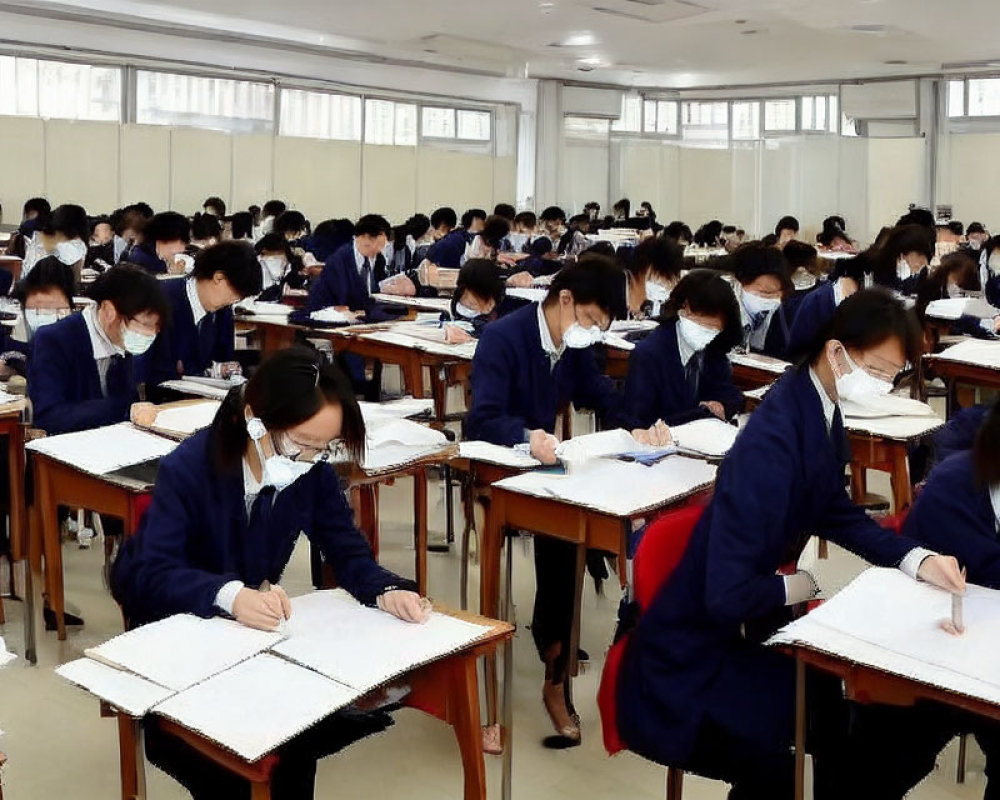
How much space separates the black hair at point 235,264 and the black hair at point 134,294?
74 cm

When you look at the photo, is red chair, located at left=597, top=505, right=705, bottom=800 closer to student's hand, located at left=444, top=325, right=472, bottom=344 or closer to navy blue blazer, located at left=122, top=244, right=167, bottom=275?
student's hand, located at left=444, top=325, right=472, bottom=344

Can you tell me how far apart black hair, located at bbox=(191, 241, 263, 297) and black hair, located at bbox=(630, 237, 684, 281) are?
2.22m

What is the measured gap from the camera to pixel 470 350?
17.4 feet

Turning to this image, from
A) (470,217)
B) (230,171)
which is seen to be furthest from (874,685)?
(230,171)

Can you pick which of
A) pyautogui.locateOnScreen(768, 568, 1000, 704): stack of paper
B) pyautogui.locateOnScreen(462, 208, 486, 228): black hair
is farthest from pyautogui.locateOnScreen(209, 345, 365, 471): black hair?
pyautogui.locateOnScreen(462, 208, 486, 228): black hair

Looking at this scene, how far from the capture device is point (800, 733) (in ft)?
6.99

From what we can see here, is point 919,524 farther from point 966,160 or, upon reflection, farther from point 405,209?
point 966,160

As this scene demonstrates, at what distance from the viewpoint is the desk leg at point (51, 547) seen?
3365 millimetres

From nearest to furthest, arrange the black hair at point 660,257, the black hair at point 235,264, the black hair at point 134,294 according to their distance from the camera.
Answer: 1. the black hair at point 134,294
2. the black hair at point 235,264
3. the black hair at point 660,257

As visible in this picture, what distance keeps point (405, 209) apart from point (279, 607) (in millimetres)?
12391

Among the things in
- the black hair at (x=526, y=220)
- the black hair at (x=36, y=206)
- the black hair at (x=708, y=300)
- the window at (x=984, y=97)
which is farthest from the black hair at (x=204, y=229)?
the window at (x=984, y=97)

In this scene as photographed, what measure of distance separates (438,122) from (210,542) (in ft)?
43.4

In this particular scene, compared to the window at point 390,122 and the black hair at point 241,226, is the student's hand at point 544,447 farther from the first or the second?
the window at point 390,122

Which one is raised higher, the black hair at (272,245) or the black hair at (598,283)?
the black hair at (272,245)
